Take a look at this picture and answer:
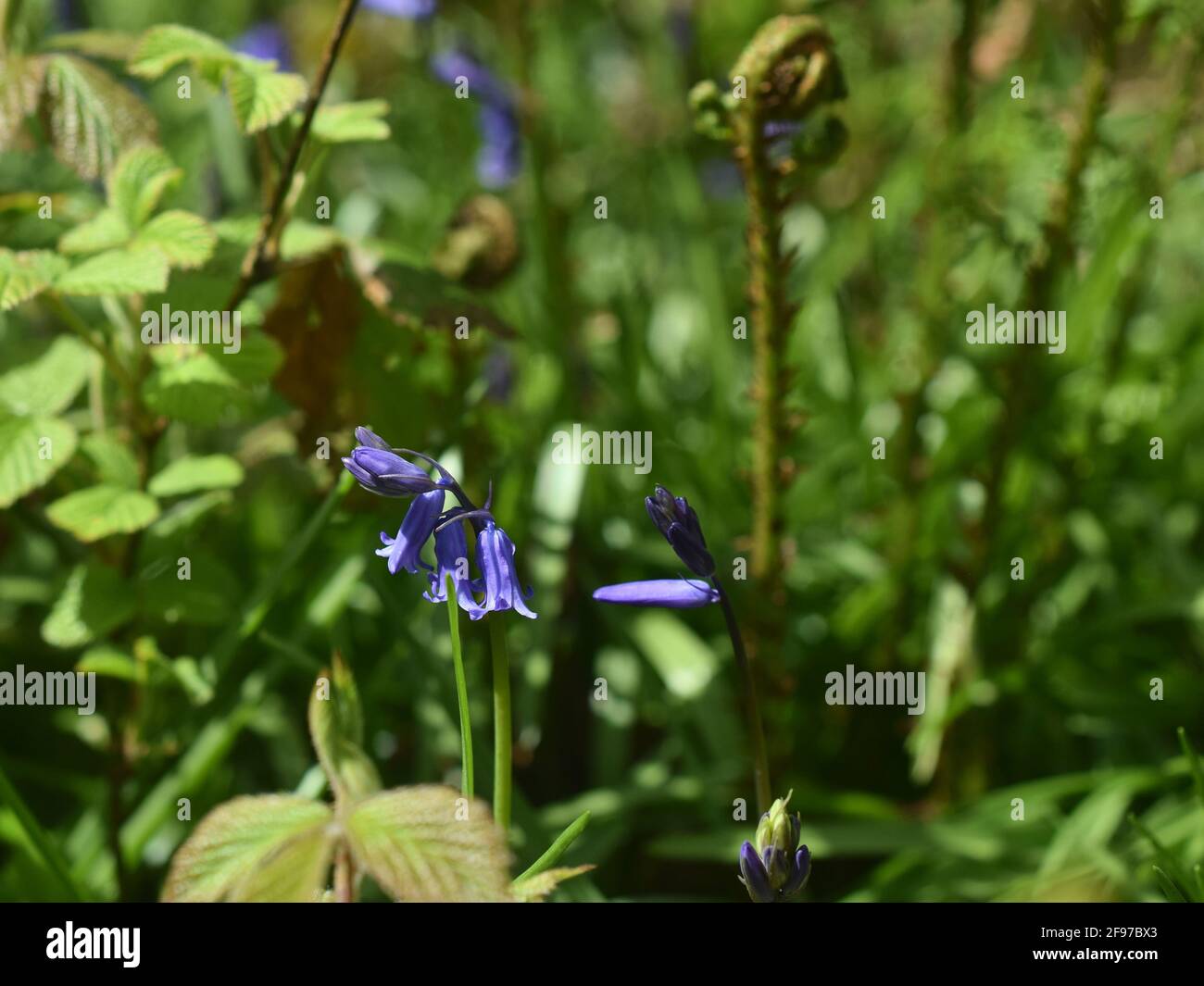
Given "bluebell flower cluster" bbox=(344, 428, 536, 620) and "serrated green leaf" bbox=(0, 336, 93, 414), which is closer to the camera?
"bluebell flower cluster" bbox=(344, 428, 536, 620)

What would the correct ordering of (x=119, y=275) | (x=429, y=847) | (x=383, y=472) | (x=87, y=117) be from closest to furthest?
1. (x=429, y=847)
2. (x=383, y=472)
3. (x=119, y=275)
4. (x=87, y=117)

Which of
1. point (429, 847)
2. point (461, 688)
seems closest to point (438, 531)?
point (461, 688)

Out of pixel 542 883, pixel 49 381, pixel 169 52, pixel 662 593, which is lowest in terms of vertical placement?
pixel 542 883

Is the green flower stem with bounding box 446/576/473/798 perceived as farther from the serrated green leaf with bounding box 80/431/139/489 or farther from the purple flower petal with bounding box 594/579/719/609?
the serrated green leaf with bounding box 80/431/139/489

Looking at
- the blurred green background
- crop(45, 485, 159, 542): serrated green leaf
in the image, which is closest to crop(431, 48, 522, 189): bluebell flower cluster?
the blurred green background

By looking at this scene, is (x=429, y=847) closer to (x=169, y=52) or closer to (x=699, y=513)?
(x=169, y=52)
